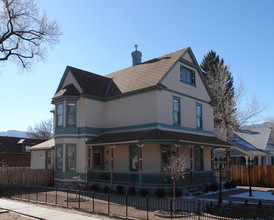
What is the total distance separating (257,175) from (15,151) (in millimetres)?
33869

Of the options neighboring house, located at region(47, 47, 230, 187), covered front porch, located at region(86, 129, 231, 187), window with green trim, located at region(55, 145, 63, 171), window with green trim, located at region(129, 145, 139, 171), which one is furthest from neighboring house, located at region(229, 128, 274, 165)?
window with green trim, located at region(55, 145, 63, 171)

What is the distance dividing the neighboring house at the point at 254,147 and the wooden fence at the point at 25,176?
21.1 m

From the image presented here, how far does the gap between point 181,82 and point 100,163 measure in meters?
9.19

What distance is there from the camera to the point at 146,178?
18.3 meters

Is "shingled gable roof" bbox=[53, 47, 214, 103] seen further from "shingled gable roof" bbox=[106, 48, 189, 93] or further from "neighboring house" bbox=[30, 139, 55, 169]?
"neighboring house" bbox=[30, 139, 55, 169]

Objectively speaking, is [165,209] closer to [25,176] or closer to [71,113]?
[71,113]

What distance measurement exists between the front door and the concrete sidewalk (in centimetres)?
807

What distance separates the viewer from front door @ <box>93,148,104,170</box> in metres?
23.0

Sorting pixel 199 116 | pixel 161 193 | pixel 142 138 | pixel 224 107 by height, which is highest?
pixel 224 107

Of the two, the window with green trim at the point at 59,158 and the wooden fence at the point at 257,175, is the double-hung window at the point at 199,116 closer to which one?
the wooden fence at the point at 257,175

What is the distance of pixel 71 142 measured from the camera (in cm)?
2250

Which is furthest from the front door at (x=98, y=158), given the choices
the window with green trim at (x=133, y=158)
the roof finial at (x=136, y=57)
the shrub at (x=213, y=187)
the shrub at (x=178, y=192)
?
the roof finial at (x=136, y=57)

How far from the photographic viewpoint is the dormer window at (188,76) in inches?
944

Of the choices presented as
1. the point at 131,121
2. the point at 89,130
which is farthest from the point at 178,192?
the point at 89,130
